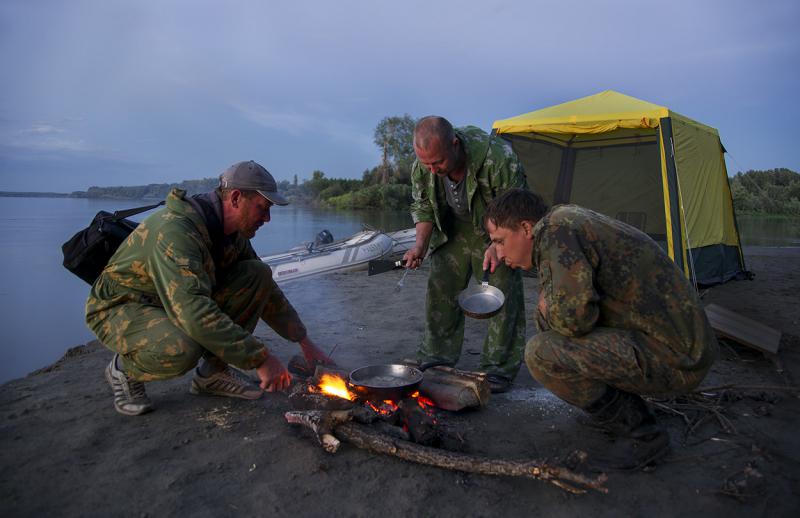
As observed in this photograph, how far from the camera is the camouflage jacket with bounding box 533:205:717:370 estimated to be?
2.21m

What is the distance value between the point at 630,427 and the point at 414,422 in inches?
41.5

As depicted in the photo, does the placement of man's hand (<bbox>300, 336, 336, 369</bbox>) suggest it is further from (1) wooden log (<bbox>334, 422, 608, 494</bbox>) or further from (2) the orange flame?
(1) wooden log (<bbox>334, 422, 608, 494</bbox>)

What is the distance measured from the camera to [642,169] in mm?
9078

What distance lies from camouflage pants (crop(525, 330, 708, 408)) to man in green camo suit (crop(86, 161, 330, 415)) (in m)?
1.36

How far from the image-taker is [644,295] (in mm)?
2254

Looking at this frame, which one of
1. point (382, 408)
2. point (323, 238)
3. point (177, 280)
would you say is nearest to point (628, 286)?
point (382, 408)

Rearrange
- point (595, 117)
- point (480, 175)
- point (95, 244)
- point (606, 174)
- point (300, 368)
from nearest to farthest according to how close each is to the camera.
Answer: point (95, 244)
point (480, 175)
point (300, 368)
point (595, 117)
point (606, 174)

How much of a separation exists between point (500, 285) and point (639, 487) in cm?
154

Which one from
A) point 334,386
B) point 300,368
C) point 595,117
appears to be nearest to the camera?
point 334,386

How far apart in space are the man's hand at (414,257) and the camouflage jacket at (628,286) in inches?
54.8

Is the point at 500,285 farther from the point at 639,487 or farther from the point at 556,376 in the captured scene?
the point at 639,487

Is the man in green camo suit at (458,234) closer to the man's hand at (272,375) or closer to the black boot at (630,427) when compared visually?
the black boot at (630,427)

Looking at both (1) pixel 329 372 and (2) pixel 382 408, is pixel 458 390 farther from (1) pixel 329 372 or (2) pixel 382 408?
(1) pixel 329 372

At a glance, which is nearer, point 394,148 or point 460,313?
point 460,313
